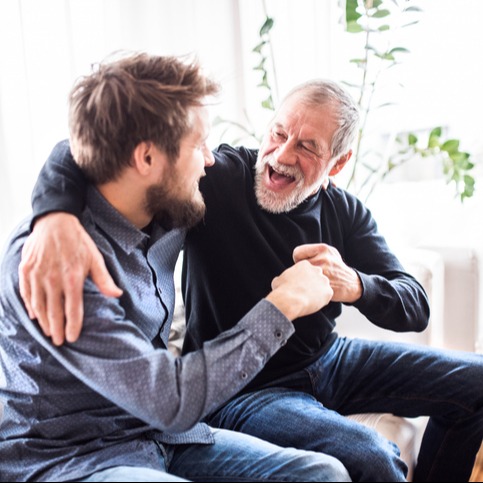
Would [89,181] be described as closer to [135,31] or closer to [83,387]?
[83,387]

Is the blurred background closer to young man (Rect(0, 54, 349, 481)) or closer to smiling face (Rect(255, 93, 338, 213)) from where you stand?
young man (Rect(0, 54, 349, 481))

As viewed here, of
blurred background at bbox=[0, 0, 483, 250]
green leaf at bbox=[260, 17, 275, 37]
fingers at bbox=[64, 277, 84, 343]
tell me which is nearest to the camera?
fingers at bbox=[64, 277, 84, 343]

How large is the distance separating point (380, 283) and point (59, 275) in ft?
2.81

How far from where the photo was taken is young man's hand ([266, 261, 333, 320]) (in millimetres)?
1225

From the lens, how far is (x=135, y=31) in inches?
85.0

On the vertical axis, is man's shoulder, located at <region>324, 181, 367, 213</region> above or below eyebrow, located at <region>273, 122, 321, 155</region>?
below

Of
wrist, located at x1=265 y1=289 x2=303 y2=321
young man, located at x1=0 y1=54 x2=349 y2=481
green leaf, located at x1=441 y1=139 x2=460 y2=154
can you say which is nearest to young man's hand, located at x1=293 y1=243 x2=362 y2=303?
young man, located at x1=0 y1=54 x2=349 y2=481

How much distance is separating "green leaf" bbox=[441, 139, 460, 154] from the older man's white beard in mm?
840

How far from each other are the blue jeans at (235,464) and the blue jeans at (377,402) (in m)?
0.14

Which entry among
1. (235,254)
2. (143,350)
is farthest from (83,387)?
(235,254)

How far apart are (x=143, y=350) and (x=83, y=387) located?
0.60 ft

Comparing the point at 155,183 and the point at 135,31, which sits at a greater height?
→ the point at 135,31

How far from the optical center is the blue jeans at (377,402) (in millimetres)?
1441

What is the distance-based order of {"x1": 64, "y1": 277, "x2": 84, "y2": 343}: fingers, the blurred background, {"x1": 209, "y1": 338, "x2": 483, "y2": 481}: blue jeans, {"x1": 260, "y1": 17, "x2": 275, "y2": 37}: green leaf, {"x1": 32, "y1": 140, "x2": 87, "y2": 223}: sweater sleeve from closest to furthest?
{"x1": 64, "y1": 277, "x2": 84, "y2": 343}: fingers → {"x1": 32, "y1": 140, "x2": 87, "y2": 223}: sweater sleeve → {"x1": 209, "y1": 338, "x2": 483, "y2": 481}: blue jeans → the blurred background → {"x1": 260, "y1": 17, "x2": 275, "y2": 37}: green leaf
